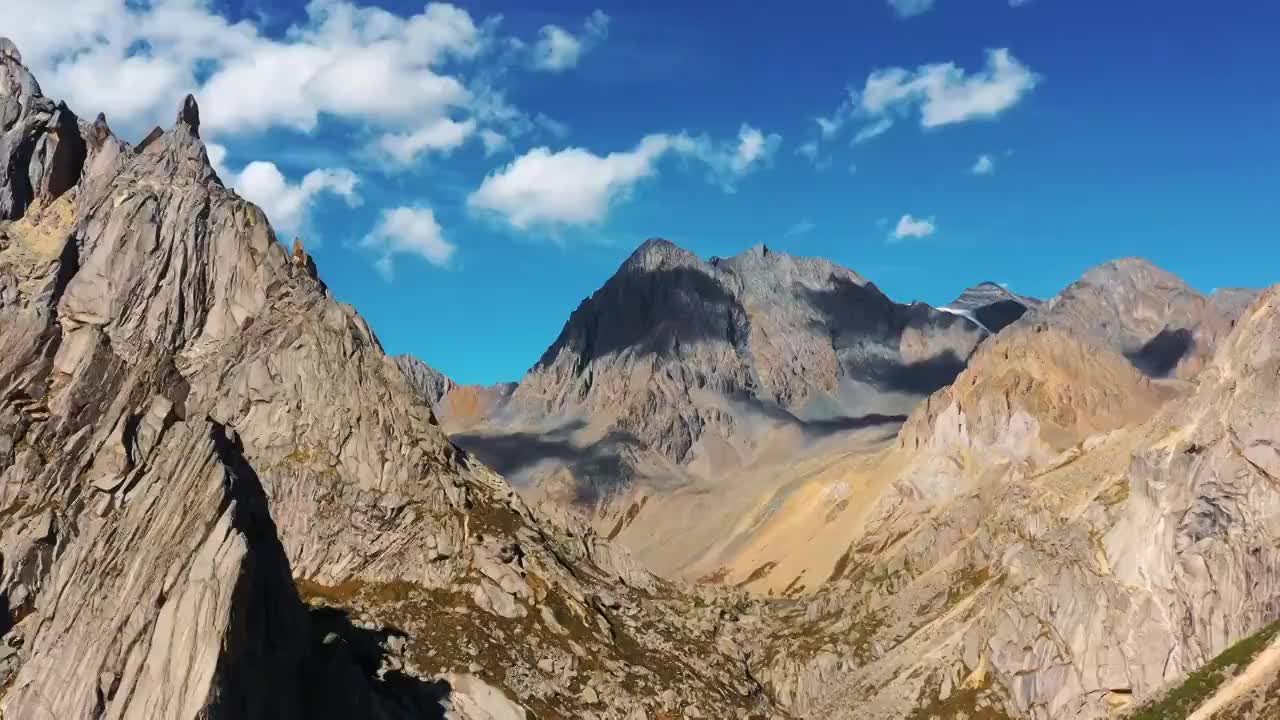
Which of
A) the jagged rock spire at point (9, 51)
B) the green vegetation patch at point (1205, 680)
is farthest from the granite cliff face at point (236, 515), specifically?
the green vegetation patch at point (1205, 680)

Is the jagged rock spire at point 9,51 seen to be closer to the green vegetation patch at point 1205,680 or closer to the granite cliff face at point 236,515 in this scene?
Result: the granite cliff face at point 236,515

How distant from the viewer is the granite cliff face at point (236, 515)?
60875 mm

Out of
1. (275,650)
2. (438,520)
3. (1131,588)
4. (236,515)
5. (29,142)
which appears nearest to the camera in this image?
(236,515)

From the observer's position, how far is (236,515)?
2549 inches

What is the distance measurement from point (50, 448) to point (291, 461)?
208 ft

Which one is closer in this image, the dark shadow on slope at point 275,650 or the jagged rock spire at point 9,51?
the dark shadow on slope at point 275,650

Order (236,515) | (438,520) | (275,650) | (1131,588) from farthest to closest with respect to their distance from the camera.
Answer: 1. (1131,588)
2. (438,520)
3. (275,650)
4. (236,515)

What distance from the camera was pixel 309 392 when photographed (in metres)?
143

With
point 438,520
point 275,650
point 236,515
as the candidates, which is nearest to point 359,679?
point 275,650

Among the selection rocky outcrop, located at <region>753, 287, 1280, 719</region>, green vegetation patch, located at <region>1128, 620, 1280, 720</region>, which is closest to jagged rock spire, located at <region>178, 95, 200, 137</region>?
rocky outcrop, located at <region>753, 287, 1280, 719</region>

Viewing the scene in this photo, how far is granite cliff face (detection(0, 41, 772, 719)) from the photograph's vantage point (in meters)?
60.9

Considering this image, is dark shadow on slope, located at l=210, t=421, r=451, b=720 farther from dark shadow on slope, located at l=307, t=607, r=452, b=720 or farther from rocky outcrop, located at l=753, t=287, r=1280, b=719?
rocky outcrop, located at l=753, t=287, r=1280, b=719

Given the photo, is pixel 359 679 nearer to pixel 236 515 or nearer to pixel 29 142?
pixel 236 515

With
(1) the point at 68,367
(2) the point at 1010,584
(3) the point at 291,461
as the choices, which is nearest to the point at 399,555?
(3) the point at 291,461
